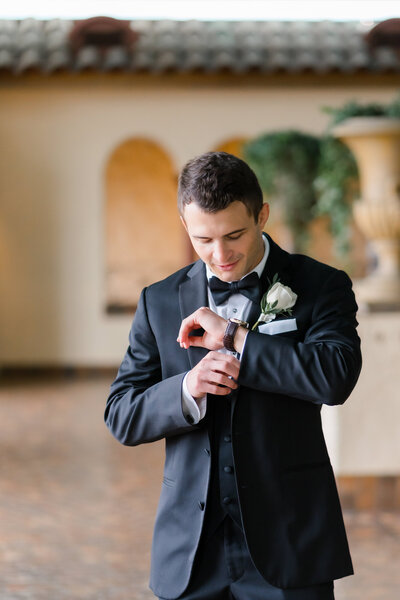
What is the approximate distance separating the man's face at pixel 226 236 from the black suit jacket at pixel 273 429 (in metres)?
0.12

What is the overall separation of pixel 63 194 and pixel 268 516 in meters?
10.0

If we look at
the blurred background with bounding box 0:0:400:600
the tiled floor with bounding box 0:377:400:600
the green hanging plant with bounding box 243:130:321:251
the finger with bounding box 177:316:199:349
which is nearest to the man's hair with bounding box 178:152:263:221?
the finger with bounding box 177:316:199:349

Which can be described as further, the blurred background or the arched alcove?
the arched alcove

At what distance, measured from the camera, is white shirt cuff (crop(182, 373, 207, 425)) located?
1.94 metres

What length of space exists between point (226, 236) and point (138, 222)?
48.9 feet

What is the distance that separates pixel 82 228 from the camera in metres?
11.7

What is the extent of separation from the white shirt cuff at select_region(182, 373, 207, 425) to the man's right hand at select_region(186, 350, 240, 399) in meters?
0.05

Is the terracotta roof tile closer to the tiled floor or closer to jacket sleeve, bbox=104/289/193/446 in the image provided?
the tiled floor

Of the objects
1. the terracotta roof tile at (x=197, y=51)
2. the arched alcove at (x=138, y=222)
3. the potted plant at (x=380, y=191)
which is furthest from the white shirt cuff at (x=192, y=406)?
the arched alcove at (x=138, y=222)

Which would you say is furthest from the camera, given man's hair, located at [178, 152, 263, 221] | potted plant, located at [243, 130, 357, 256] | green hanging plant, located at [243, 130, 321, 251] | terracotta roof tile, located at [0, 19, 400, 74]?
terracotta roof tile, located at [0, 19, 400, 74]

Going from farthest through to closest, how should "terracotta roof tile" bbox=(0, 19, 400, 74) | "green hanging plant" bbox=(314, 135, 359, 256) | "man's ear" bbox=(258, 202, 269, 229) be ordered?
1. "terracotta roof tile" bbox=(0, 19, 400, 74)
2. "green hanging plant" bbox=(314, 135, 359, 256)
3. "man's ear" bbox=(258, 202, 269, 229)

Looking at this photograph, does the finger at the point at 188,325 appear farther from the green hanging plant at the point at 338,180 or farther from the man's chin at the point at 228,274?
the green hanging plant at the point at 338,180

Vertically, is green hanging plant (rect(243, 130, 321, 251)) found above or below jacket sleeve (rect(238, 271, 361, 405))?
above

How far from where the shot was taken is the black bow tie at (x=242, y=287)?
201 centimetres
